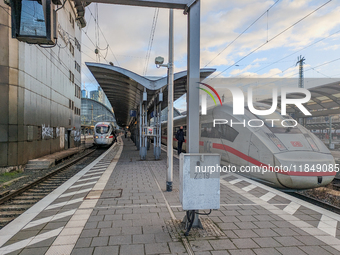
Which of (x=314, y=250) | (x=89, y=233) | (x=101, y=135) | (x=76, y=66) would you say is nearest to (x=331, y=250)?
(x=314, y=250)

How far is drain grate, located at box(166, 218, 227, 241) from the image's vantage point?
12.5 ft

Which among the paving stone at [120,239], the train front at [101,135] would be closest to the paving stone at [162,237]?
the paving stone at [120,239]

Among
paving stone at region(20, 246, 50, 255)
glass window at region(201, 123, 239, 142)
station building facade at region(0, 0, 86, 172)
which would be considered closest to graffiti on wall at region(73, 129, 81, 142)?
station building facade at region(0, 0, 86, 172)

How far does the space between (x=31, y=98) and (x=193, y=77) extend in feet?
36.5

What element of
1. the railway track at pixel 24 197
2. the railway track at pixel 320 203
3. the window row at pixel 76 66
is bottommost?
the railway track at pixel 320 203

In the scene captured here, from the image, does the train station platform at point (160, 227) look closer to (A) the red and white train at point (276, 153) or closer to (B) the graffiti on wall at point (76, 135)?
(A) the red and white train at point (276, 153)

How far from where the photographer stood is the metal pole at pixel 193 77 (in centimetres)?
412

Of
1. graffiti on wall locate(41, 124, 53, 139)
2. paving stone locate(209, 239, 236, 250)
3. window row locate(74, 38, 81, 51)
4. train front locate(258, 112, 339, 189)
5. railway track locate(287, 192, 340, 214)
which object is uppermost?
window row locate(74, 38, 81, 51)

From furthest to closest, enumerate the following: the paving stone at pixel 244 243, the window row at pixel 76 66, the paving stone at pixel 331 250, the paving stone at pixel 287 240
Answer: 1. the window row at pixel 76 66
2. the paving stone at pixel 287 240
3. the paving stone at pixel 244 243
4. the paving stone at pixel 331 250

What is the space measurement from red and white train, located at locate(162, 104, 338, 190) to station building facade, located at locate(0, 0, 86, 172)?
9064mm

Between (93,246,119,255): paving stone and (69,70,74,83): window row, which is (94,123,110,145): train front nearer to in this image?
(69,70,74,83): window row

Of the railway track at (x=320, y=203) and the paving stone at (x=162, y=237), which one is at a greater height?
the paving stone at (x=162, y=237)

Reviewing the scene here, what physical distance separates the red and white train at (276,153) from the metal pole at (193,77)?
4.07m

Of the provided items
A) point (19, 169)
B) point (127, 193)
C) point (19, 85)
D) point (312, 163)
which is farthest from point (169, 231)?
point (19, 85)
